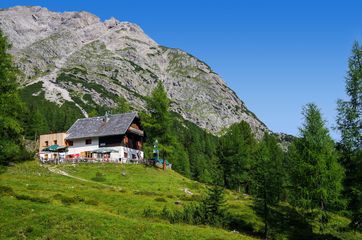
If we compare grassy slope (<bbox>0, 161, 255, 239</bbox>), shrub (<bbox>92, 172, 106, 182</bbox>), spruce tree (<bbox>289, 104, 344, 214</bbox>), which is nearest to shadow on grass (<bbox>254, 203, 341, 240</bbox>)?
spruce tree (<bbox>289, 104, 344, 214</bbox>)

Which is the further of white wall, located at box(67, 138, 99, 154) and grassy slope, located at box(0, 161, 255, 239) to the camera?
white wall, located at box(67, 138, 99, 154)

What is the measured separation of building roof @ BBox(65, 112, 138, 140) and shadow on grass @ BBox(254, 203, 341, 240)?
130 ft

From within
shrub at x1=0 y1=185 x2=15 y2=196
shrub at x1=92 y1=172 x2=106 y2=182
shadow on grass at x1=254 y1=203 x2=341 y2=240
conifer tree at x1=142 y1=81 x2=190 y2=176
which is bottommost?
shadow on grass at x1=254 y1=203 x2=341 y2=240

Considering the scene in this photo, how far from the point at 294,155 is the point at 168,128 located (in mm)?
36572

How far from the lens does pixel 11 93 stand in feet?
129

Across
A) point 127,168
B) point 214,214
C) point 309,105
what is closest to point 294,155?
point 309,105

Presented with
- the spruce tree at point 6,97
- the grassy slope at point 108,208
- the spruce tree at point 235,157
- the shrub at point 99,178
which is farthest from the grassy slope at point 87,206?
the spruce tree at point 235,157

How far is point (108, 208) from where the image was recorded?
1604 inches

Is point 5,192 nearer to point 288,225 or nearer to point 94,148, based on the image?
point 288,225

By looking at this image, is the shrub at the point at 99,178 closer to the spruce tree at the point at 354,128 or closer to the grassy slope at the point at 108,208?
the grassy slope at the point at 108,208

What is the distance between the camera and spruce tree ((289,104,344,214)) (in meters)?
42.0

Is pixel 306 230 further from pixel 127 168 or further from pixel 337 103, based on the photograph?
pixel 127 168

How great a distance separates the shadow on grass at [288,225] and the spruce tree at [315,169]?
3.32 meters

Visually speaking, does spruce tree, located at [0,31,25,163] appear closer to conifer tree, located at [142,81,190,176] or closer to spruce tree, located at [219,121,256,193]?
conifer tree, located at [142,81,190,176]
